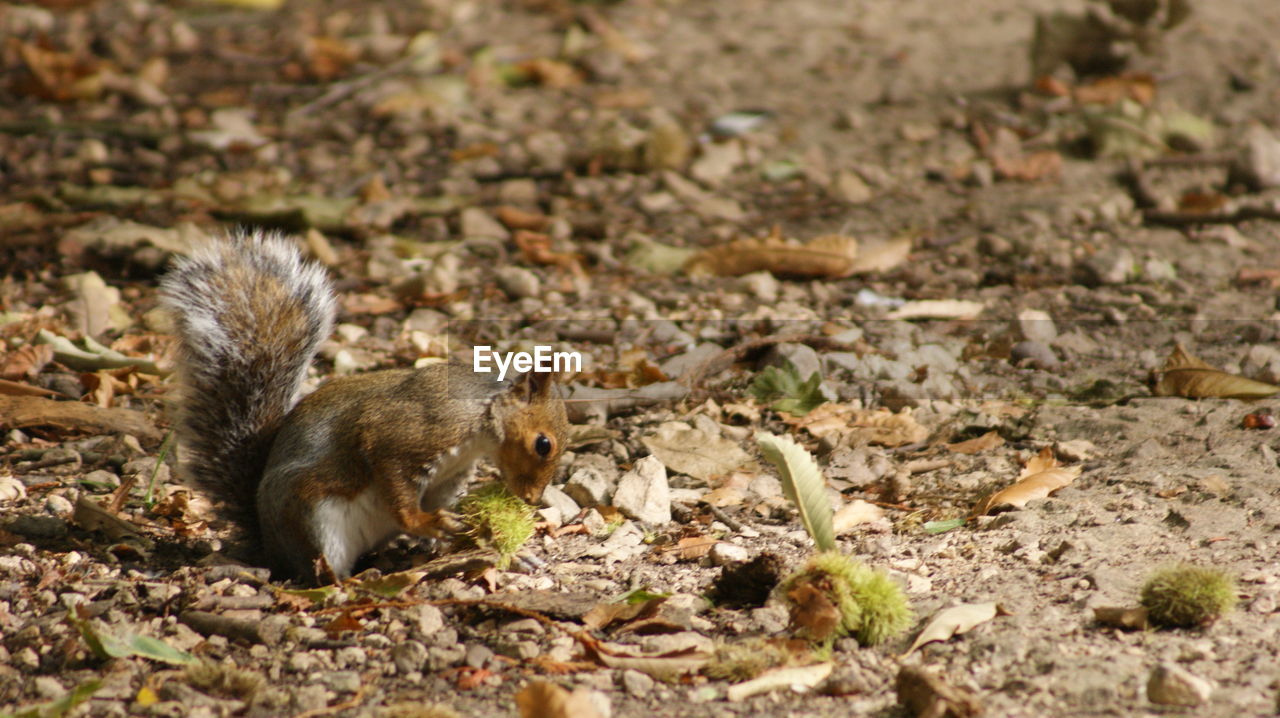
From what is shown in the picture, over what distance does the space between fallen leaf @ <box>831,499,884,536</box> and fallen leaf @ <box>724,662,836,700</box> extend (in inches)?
29.1

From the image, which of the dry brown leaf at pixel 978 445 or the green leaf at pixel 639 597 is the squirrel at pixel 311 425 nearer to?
the green leaf at pixel 639 597

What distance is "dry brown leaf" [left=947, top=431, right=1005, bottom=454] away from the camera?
11.4 feet

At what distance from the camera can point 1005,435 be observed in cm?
354

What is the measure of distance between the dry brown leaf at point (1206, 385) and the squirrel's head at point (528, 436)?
1863mm

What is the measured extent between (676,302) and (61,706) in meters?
2.74

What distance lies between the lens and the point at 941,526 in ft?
9.95

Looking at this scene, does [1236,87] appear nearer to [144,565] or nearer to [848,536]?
[848,536]

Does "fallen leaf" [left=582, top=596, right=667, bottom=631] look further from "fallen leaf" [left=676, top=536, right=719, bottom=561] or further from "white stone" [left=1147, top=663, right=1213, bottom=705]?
"white stone" [left=1147, top=663, right=1213, bottom=705]

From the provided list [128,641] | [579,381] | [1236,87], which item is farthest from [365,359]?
[1236,87]

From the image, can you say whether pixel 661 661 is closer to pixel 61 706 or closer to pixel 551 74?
pixel 61 706

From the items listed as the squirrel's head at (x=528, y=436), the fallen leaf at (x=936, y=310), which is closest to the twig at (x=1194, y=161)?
the fallen leaf at (x=936, y=310)

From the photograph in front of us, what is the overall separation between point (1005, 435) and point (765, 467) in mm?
680

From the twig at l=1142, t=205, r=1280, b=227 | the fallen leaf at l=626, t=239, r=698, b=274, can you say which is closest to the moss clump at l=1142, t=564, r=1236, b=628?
the fallen leaf at l=626, t=239, r=698, b=274

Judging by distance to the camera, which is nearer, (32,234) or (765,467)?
(765,467)
